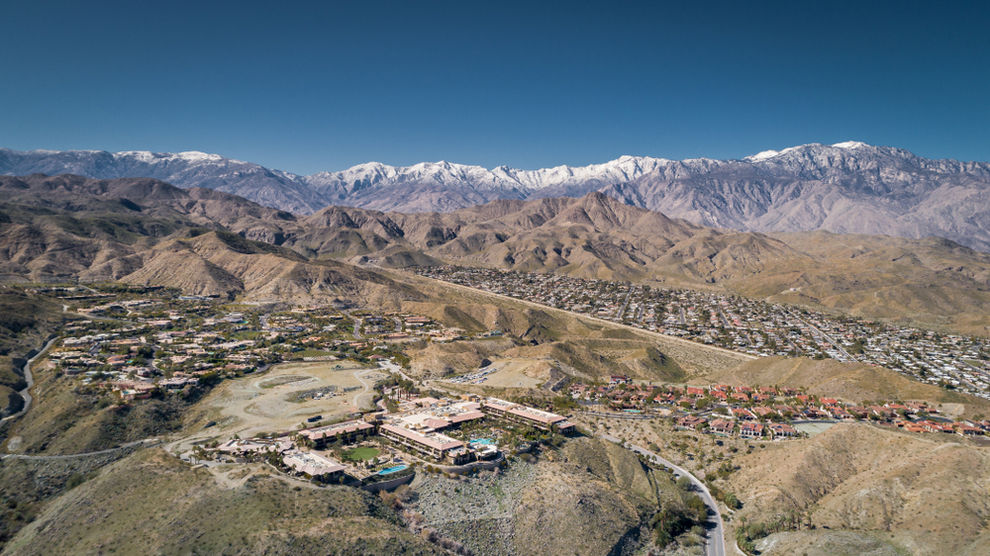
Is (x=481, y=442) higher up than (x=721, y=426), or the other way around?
(x=481, y=442)

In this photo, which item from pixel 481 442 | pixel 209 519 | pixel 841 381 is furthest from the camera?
pixel 841 381

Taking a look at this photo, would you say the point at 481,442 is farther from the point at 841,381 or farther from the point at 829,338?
the point at 829,338

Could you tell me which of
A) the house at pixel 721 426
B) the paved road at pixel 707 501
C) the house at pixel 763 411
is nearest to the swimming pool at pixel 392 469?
the paved road at pixel 707 501

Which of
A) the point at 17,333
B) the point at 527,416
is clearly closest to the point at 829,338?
the point at 527,416

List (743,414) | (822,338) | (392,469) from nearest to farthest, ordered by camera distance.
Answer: (392,469) → (743,414) → (822,338)

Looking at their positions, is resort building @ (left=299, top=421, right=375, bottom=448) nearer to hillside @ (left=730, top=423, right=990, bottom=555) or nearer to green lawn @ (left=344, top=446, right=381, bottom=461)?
green lawn @ (left=344, top=446, right=381, bottom=461)

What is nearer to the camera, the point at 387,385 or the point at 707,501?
the point at 707,501

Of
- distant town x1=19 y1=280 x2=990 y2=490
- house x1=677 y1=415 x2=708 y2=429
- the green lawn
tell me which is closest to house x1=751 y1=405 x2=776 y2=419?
distant town x1=19 y1=280 x2=990 y2=490
